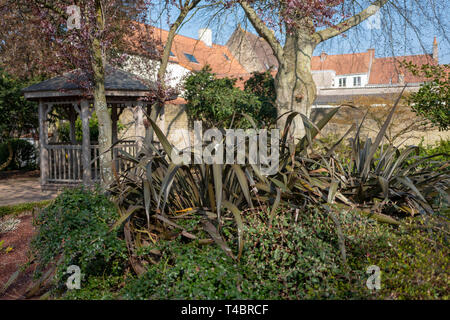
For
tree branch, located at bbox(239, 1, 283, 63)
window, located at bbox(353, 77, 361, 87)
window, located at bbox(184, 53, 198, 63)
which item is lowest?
tree branch, located at bbox(239, 1, 283, 63)


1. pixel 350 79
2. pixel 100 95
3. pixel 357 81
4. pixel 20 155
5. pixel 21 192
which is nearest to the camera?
pixel 100 95

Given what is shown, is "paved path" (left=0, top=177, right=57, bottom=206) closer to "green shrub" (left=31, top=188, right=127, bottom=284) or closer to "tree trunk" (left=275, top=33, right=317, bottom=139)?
"green shrub" (left=31, top=188, right=127, bottom=284)

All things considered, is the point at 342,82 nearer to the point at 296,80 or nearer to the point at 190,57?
the point at 190,57

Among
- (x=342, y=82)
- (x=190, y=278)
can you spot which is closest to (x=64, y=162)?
(x=190, y=278)

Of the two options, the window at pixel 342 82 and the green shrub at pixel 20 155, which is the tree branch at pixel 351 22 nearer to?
the green shrub at pixel 20 155

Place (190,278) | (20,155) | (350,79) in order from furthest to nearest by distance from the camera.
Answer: (350,79)
(20,155)
(190,278)

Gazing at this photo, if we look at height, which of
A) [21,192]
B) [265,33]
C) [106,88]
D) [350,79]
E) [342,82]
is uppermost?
[350,79]

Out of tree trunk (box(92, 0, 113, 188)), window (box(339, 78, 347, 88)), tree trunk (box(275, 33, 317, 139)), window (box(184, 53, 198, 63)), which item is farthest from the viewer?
window (box(339, 78, 347, 88))

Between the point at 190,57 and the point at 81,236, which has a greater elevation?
the point at 190,57

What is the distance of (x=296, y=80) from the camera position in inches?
305

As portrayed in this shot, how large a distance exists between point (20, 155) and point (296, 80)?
9.50 m

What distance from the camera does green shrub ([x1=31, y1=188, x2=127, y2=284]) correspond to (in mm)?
2586

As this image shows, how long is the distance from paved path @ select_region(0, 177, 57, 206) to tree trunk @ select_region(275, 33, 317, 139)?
17.5 ft

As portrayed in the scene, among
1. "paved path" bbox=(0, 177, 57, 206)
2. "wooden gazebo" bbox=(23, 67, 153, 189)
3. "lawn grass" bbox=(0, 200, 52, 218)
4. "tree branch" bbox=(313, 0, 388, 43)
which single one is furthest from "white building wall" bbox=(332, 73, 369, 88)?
"lawn grass" bbox=(0, 200, 52, 218)
